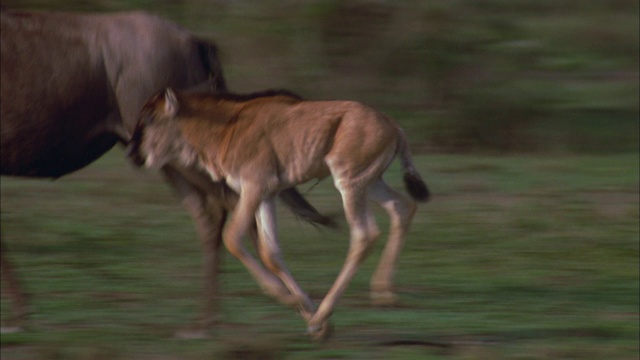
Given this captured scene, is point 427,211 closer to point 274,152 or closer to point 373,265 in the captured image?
point 373,265

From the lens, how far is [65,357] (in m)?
6.07

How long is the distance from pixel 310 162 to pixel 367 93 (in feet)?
27.6

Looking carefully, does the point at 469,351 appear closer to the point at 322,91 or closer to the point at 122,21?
the point at 122,21

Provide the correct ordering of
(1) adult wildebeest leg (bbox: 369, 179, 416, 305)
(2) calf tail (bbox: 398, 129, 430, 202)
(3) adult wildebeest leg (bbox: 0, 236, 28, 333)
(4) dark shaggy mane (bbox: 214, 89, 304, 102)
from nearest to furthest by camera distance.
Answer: (2) calf tail (bbox: 398, 129, 430, 202) < (4) dark shaggy mane (bbox: 214, 89, 304, 102) < (3) adult wildebeest leg (bbox: 0, 236, 28, 333) < (1) adult wildebeest leg (bbox: 369, 179, 416, 305)

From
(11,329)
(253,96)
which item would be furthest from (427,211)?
(11,329)

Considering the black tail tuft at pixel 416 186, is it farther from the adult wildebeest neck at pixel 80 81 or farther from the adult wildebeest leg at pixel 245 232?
the adult wildebeest neck at pixel 80 81

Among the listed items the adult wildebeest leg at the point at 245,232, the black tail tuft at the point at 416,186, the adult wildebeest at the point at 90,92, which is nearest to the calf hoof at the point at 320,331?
the adult wildebeest leg at the point at 245,232

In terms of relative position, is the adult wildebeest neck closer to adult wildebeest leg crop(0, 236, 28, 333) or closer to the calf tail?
adult wildebeest leg crop(0, 236, 28, 333)

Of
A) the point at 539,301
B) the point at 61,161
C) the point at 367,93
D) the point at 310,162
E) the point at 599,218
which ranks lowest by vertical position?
the point at 367,93

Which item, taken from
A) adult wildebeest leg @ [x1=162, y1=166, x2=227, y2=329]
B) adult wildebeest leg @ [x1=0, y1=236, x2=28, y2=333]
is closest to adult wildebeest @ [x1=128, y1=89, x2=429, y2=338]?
adult wildebeest leg @ [x1=162, y1=166, x2=227, y2=329]

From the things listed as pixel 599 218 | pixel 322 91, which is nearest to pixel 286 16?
pixel 322 91

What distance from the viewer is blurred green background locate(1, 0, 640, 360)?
22.0 ft

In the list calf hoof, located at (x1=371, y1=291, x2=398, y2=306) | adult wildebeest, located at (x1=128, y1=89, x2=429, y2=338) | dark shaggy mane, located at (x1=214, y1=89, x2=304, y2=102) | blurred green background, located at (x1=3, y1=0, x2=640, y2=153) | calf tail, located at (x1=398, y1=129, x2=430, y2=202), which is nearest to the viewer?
adult wildebeest, located at (x1=128, y1=89, x2=429, y2=338)

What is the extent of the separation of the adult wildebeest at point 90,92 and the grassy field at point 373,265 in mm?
532
